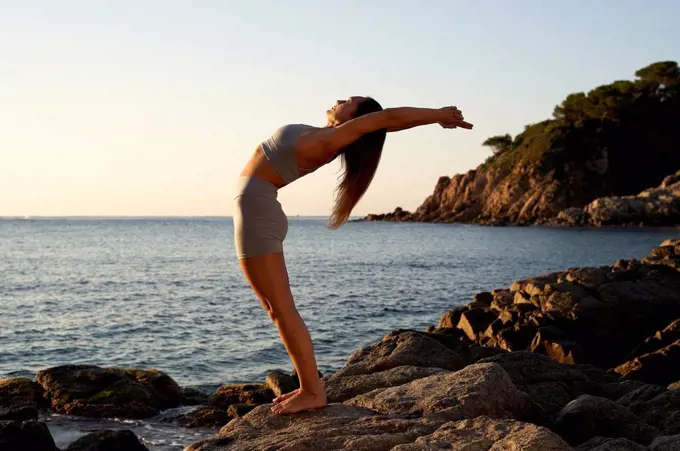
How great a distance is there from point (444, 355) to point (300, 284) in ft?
88.2

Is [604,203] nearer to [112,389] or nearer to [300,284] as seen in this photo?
[300,284]

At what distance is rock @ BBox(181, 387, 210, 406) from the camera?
12.2 m

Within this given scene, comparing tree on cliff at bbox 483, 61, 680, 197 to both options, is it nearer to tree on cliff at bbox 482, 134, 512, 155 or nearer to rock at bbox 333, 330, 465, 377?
tree on cliff at bbox 482, 134, 512, 155

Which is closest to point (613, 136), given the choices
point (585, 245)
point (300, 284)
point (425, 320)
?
point (585, 245)

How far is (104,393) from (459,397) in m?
7.54

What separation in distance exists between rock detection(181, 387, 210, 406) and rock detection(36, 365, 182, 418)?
132mm

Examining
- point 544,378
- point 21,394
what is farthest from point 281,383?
point 21,394

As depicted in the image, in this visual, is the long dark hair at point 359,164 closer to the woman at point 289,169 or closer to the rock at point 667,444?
the woman at point 289,169

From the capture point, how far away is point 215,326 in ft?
71.0

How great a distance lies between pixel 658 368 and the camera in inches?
436

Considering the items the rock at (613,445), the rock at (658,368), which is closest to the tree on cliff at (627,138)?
the rock at (658,368)

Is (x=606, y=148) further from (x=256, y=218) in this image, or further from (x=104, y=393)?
(x=256, y=218)

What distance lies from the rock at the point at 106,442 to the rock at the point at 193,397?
4866 mm

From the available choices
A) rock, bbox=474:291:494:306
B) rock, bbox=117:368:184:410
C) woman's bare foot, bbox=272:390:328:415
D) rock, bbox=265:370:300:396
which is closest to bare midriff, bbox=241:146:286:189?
woman's bare foot, bbox=272:390:328:415
